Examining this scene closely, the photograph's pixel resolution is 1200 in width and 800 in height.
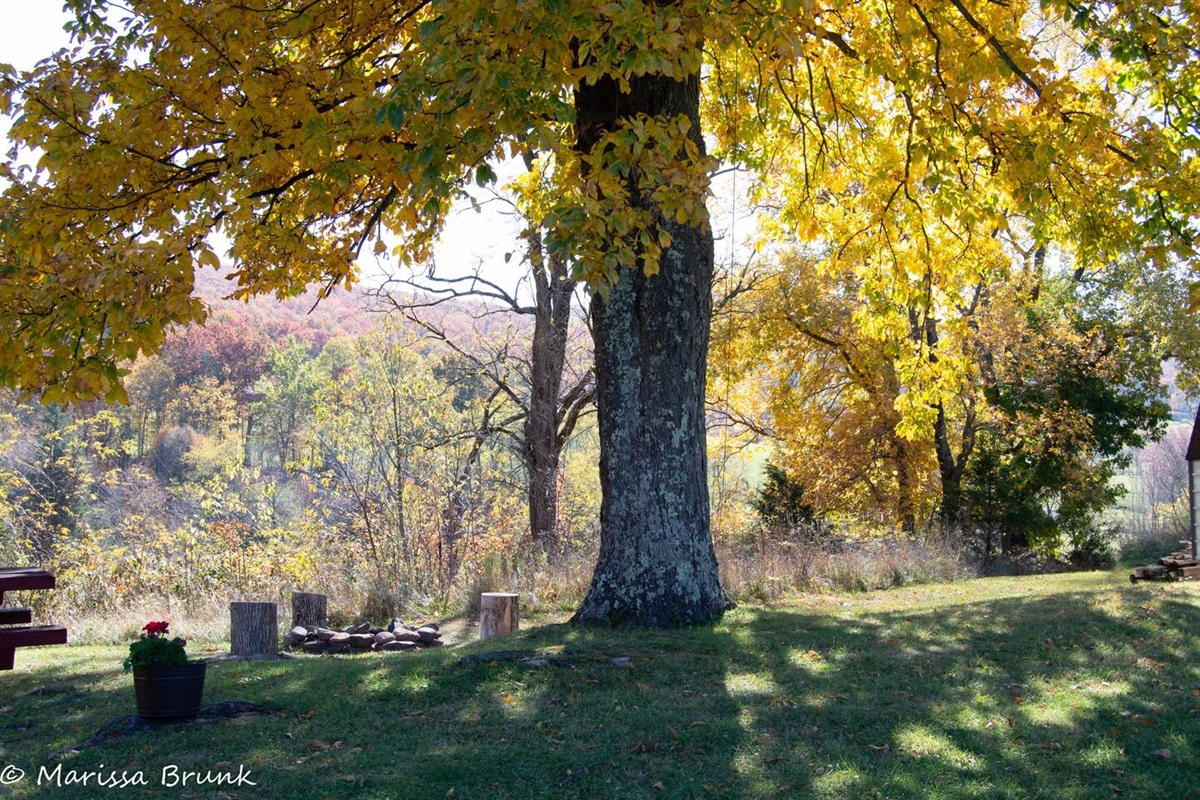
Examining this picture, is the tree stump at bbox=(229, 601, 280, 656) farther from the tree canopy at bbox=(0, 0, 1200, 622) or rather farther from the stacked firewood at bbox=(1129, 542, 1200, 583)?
the stacked firewood at bbox=(1129, 542, 1200, 583)

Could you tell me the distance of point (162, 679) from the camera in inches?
222

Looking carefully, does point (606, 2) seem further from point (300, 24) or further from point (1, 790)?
point (1, 790)

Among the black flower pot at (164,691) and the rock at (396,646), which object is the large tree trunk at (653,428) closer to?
the rock at (396,646)

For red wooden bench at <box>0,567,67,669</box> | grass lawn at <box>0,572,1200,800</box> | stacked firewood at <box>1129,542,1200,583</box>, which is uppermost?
red wooden bench at <box>0,567,67,669</box>

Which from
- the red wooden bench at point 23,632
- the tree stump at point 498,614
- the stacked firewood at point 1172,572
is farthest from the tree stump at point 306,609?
the stacked firewood at point 1172,572

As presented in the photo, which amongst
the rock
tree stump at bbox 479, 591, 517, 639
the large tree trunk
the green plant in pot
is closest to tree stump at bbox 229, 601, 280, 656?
the rock

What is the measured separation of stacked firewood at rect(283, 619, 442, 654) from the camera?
9477mm

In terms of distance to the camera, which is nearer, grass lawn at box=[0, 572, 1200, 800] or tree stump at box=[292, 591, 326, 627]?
grass lawn at box=[0, 572, 1200, 800]

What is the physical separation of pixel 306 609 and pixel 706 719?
630 centimetres

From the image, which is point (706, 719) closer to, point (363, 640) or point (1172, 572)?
point (363, 640)

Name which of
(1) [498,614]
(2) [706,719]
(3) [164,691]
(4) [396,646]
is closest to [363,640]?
(4) [396,646]

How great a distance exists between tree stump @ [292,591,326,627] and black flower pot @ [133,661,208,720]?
479 centimetres

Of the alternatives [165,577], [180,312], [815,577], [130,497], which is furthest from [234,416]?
[180,312]

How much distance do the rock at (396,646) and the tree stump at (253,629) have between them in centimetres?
112
